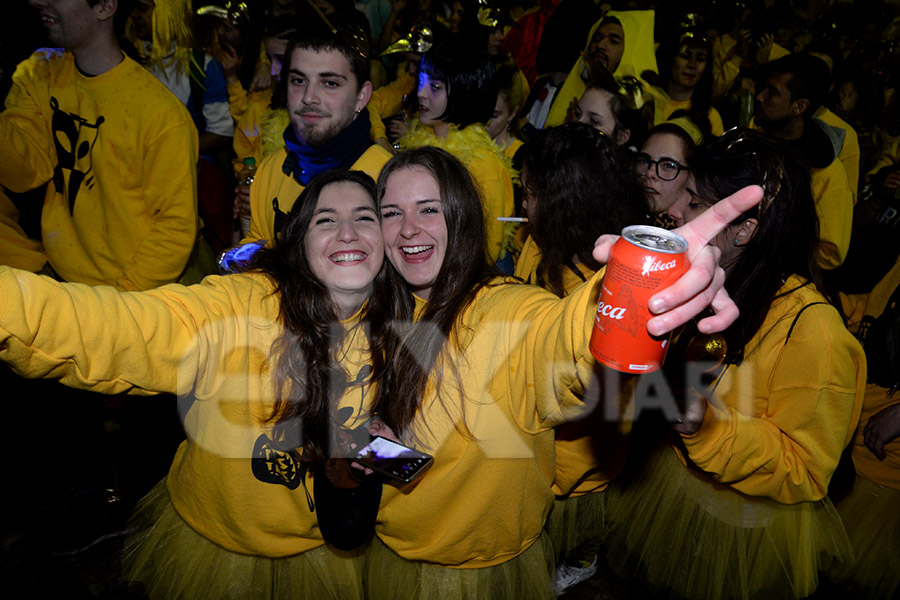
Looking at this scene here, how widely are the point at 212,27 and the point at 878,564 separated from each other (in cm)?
520

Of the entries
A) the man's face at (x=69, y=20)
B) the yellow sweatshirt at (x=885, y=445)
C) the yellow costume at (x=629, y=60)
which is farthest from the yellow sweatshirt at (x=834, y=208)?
the man's face at (x=69, y=20)

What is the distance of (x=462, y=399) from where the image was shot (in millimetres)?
1650

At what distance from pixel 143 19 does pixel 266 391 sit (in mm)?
3731

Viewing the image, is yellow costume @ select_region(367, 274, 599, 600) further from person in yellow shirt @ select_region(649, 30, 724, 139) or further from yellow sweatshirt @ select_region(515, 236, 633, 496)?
person in yellow shirt @ select_region(649, 30, 724, 139)

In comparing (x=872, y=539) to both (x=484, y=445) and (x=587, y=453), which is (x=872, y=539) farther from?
(x=484, y=445)

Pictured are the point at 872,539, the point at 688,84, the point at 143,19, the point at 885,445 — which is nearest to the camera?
the point at 885,445

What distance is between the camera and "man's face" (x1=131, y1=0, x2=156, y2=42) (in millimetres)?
4031

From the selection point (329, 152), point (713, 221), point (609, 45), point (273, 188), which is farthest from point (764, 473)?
point (609, 45)

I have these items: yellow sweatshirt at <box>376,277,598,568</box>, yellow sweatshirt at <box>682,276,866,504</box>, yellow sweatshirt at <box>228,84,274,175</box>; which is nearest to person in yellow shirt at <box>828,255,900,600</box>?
yellow sweatshirt at <box>682,276,866,504</box>

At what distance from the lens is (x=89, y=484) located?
2.98 m

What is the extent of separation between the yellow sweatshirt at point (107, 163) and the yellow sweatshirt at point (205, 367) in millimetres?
1115

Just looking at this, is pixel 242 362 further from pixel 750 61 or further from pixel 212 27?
pixel 750 61

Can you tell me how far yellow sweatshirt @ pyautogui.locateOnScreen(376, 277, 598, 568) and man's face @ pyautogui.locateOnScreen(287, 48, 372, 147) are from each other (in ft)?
4.65

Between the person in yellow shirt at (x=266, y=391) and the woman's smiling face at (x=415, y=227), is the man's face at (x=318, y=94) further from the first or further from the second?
the woman's smiling face at (x=415, y=227)
